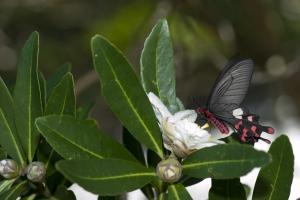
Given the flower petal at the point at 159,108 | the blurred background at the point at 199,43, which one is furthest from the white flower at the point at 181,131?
the blurred background at the point at 199,43

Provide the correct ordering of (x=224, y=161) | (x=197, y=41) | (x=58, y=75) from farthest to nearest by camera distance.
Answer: (x=197, y=41), (x=58, y=75), (x=224, y=161)

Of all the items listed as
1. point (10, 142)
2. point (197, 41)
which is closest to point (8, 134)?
point (10, 142)

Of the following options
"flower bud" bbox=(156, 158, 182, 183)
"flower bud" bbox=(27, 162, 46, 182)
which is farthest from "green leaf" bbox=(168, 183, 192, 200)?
"flower bud" bbox=(27, 162, 46, 182)

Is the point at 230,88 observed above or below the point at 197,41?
above

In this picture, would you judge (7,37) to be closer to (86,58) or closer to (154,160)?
(86,58)

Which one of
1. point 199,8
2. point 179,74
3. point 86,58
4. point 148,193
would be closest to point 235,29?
point 199,8

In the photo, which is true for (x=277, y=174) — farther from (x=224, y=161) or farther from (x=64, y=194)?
(x=64, y=194)

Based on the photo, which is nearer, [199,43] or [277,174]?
[277,174]
